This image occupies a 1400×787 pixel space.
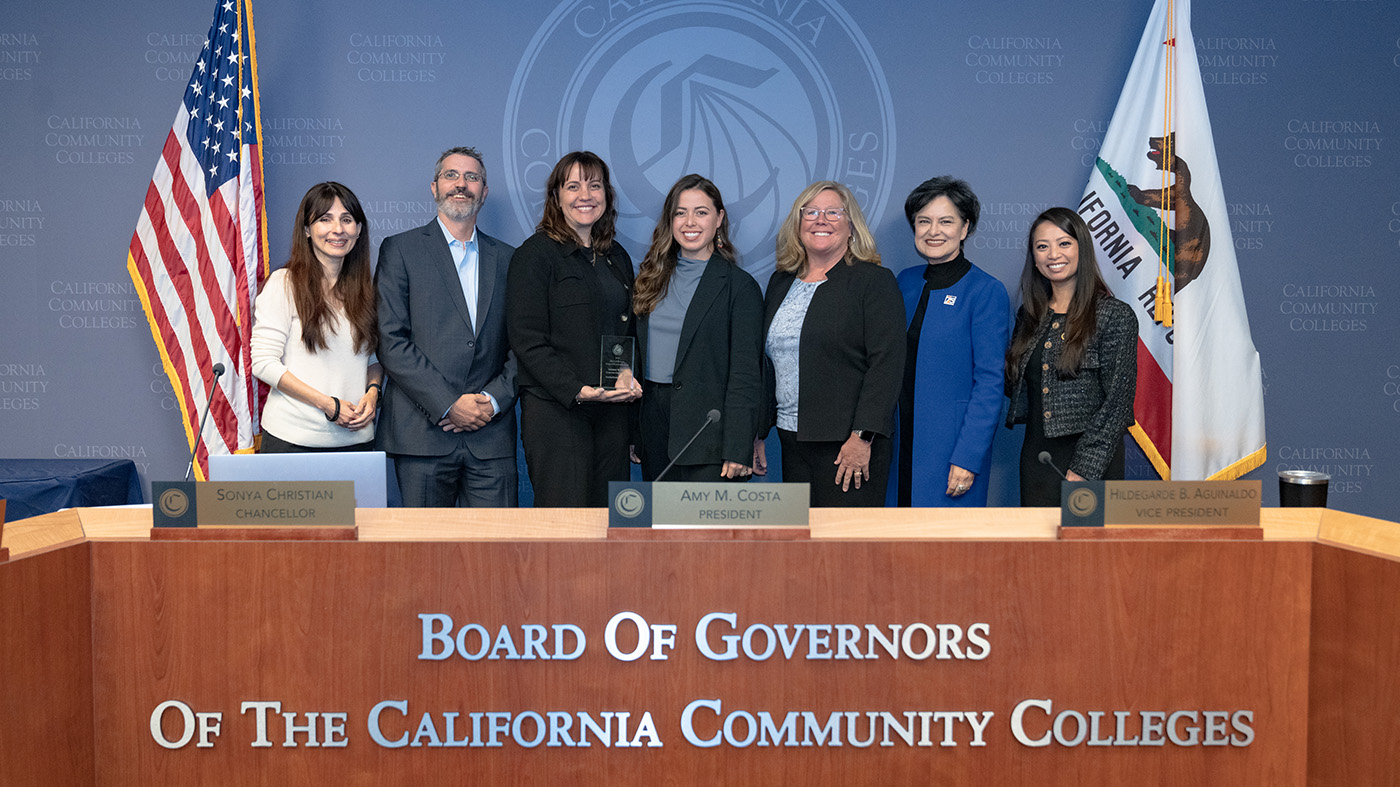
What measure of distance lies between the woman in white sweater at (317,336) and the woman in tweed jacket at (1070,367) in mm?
2112

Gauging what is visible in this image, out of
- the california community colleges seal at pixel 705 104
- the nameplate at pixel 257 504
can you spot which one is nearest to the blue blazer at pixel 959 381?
the california community colleges seal at pixel 705 104

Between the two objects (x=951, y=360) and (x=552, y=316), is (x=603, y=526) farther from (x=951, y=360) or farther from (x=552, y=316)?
(x=951, y=360)

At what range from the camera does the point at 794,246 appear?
115 inches

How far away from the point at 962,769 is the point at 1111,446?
1747 millimetres

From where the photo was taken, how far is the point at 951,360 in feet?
9.62

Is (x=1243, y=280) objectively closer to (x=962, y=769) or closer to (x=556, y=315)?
(x=556, y=315)

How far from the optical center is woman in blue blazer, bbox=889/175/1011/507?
291 cm

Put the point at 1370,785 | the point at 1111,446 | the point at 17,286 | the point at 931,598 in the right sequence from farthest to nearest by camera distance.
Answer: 1. the point at 17,286
2. the point at 1111,446
3. the point at 931,598
4. the point at 1370,785

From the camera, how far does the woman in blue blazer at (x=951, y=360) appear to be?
2912 mm

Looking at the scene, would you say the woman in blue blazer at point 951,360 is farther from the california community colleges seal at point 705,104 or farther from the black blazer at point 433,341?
the black blazer at point 433,341

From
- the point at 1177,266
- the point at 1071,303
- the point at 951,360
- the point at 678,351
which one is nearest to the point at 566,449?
the point at 678,351

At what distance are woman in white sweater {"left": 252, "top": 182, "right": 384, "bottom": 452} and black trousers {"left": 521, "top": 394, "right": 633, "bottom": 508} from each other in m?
0.52

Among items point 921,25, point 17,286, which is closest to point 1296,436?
point 921,25

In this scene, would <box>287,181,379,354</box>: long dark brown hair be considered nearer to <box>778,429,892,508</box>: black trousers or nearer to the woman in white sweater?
the woman in white sweater
